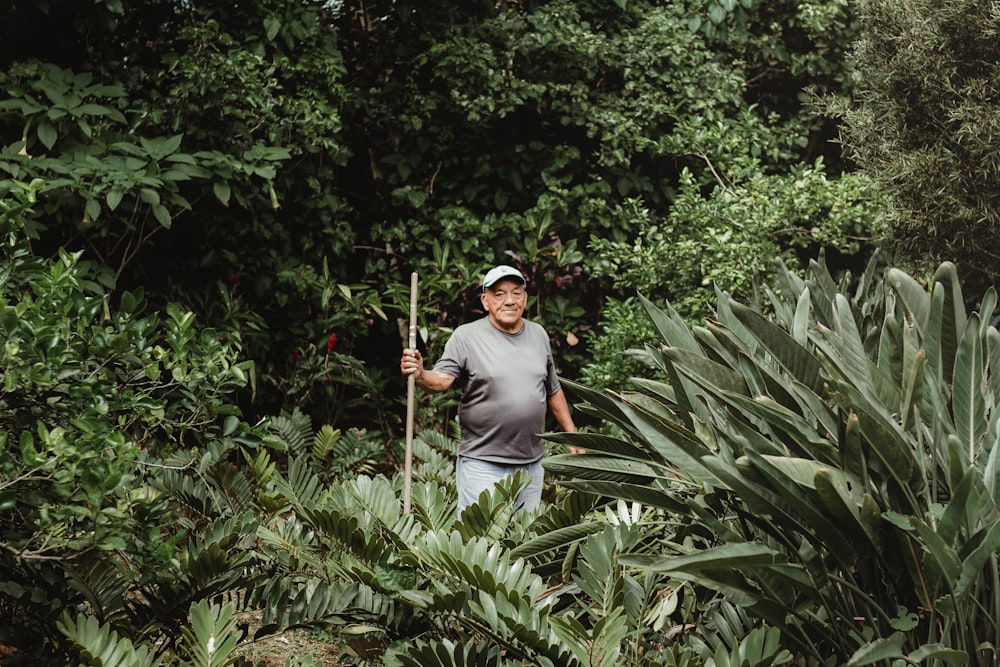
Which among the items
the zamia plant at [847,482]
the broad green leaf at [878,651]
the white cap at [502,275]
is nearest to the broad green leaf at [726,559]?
the zamia plant at [847,482]

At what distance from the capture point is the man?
15.8 ft

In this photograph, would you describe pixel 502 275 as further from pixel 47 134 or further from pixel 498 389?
pixel 47 134

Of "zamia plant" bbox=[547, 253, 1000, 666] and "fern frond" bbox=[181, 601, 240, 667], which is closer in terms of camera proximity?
"zamia plant" bbox=[547, 253, 1000, 666]

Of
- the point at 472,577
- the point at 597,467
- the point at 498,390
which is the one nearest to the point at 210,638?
the point at 472,577

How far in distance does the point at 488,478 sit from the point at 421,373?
0.61 meters

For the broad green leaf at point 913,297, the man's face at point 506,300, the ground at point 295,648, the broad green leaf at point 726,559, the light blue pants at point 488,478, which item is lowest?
the ground at point 295,648

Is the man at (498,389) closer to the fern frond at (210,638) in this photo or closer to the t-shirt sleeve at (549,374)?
the t-shirt sleeve at (549,374)

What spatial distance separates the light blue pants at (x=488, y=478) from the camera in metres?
4.83

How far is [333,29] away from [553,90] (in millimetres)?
1996

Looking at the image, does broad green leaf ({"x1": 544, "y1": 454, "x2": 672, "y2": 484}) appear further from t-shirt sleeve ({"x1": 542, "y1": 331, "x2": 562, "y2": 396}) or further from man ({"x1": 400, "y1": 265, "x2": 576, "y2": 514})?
t-shirt sleeve ({"x1": 542, "y1": 331, "x2": 562, "y2": 396})

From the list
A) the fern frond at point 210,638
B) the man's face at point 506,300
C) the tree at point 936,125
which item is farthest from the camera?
the tree at point 936,125

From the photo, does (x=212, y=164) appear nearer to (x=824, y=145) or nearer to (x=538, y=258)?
(x=538, y=258)

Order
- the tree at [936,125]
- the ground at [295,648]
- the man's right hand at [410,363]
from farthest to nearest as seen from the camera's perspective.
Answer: the tree at [936,125] < the man's right hand at [410,363] < the ground at [295,648]

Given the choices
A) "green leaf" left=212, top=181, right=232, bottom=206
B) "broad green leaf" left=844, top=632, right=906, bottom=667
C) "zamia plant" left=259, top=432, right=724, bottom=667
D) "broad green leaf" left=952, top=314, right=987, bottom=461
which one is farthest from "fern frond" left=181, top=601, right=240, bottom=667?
"green leaf" left=212, top=181, right=232, bottom=206
